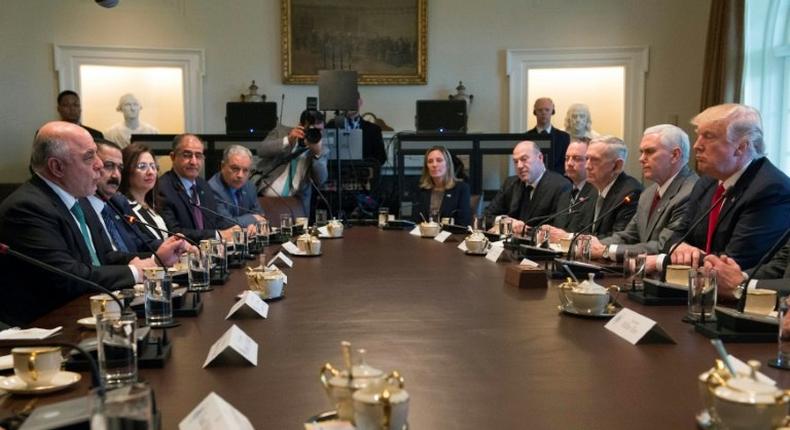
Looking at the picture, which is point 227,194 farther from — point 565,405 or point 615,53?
point 615,53

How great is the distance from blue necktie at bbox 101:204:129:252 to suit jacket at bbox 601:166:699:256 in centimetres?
218

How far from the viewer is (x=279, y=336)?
179cm

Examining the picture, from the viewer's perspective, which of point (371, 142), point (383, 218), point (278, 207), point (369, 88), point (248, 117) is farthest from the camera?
point (369, 88)

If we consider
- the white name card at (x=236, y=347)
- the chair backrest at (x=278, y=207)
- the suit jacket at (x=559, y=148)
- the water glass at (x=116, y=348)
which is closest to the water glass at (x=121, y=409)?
the water glass at (x=116, y=348)

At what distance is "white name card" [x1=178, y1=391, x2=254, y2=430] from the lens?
3.56 ft

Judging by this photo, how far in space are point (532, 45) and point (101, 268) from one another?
6.07 m

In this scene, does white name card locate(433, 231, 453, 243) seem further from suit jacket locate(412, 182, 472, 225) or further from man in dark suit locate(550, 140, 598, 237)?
suit jacket locate(412, 182, 472, 225)

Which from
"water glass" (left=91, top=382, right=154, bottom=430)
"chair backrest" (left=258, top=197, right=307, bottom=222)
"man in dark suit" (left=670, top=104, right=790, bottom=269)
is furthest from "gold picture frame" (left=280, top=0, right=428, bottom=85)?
"water glass" (left=91, top=382, right=154, bottom=430)

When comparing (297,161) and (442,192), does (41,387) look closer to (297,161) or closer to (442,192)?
(442,192)

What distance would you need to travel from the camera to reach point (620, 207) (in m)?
3.98

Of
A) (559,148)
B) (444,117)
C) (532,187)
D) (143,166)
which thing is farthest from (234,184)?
(559,148)

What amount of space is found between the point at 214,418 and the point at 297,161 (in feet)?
16.3

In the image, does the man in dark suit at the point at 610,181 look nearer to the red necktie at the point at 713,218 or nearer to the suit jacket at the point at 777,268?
the red necktie at the point at 713,218

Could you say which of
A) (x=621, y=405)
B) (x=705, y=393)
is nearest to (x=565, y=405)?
(x=621, y=405)
